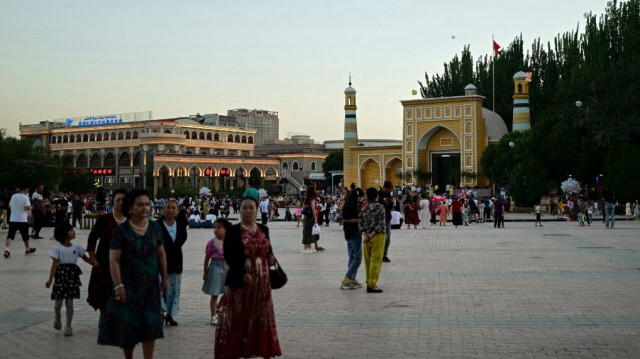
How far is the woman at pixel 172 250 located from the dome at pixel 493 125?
5591 centimetres

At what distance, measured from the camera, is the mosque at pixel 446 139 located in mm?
61250

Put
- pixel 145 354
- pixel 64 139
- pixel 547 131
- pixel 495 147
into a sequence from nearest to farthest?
pixel 145 354 → pixel 547 131 → pixel 495 147 → pixel 64 139

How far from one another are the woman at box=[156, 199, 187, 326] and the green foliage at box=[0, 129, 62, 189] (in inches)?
2232

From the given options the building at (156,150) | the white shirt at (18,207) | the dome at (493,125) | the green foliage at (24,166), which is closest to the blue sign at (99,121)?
the building at (156,150)

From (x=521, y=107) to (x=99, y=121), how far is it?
68693 millimetres

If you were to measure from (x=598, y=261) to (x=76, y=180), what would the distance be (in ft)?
257

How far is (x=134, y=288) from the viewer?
5.96 m

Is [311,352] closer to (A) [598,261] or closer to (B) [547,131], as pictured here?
(A) [598,261]

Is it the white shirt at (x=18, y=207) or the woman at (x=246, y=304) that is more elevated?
the white shirt at (x=18, y=207)

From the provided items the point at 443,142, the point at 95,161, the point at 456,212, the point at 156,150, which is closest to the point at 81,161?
the point at 95,161

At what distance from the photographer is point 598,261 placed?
47.6 feet

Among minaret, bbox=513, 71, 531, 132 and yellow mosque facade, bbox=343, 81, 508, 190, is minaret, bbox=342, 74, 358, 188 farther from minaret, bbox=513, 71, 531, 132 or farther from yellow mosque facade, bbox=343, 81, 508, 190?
minaret, bbox=513, 71, 531, 132

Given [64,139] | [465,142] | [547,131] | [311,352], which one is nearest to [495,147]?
[465,142]

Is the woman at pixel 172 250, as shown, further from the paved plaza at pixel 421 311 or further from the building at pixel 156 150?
the building at pixel 156 150
